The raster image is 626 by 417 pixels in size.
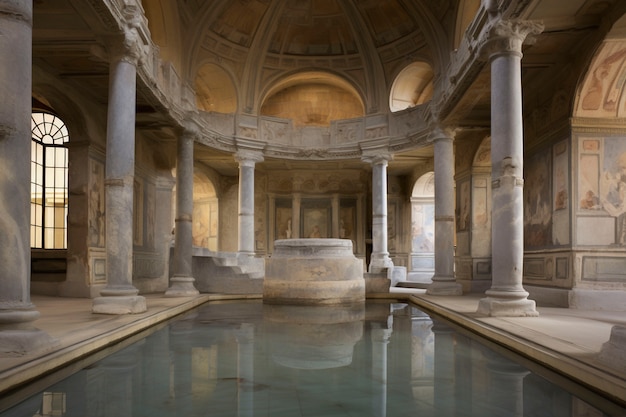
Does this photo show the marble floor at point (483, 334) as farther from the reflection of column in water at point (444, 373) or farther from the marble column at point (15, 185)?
the reflection of column in water at point (444, 373)

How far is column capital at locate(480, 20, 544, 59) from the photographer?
861 centimetres

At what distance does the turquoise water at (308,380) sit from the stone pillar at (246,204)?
32.2 ft

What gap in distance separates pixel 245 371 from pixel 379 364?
A: 4.87ft

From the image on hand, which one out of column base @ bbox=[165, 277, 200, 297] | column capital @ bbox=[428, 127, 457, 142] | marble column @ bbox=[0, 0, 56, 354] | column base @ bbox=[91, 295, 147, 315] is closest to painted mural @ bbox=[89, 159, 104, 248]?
column base @ bbox=[165, 277, 200, 297]

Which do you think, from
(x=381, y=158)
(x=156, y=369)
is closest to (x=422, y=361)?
(x=156, y=369)

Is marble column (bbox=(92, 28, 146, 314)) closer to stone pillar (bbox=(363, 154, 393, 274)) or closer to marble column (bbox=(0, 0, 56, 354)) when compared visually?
marble column (bbox=(0, 0, 56, 354))

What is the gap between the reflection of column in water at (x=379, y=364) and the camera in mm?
4027

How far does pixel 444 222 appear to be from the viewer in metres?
14.4

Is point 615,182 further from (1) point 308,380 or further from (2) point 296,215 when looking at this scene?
(2) point 296,215

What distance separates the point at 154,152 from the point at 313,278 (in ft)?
26.7

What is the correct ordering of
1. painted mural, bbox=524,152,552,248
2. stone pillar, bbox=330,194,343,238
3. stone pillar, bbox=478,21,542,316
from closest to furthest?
1. stone pillar, bbox=478,21,542,316
2. painted mural, bbox=524,152,552,248
3. stone pillar, bbox=330,194,343,238

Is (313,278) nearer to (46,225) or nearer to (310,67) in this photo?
(46,225)

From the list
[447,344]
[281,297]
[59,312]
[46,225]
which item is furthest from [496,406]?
[46,225]

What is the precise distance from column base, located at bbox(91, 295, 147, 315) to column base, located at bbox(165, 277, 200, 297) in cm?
458
